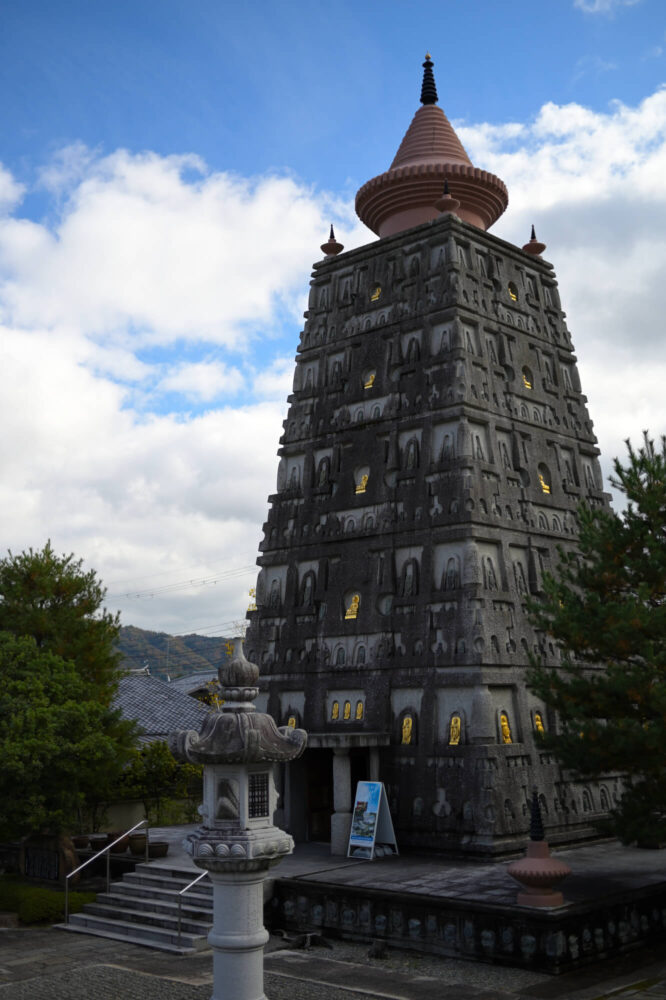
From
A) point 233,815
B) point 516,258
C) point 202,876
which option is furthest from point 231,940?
point 516,258

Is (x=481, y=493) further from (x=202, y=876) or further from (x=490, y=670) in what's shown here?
(x=202, y=876)

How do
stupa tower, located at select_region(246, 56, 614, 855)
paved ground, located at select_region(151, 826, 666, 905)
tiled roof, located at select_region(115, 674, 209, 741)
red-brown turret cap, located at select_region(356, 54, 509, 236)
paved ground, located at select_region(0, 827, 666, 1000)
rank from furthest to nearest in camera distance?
1. tiled roof, located at select_region(115, 674, 209, 741)
2. red-brown turret cap, located at select_region(356, 54, 509, 236)
3. stupa tower, located at select_region(246, 56, 614, 855)
4. paved ground, located at select_region(151, 826, 666, 905)
5. paved ground, located at select_region(0, 827, 666, 1000)

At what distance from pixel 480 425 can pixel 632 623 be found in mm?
10767

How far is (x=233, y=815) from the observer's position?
14711mm

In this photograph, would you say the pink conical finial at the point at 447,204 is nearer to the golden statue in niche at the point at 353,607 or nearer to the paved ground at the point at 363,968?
the golden statue in niche at the point at 353,607

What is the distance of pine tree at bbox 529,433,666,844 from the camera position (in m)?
19.1

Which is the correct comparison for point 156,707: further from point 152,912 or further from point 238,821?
point 238,821

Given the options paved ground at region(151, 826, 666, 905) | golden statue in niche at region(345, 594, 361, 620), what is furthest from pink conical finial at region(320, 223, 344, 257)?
paved ground at region(151, 826, 666, 905)

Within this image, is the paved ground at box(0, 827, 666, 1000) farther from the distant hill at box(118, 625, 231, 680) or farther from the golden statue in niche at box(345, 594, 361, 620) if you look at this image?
the distant hill at box(118, 625, 231, 680)

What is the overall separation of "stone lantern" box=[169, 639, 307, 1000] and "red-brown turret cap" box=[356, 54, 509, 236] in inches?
838

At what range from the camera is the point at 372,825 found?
25.5 meters

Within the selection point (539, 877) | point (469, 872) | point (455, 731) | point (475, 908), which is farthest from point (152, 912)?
point (539, 877)

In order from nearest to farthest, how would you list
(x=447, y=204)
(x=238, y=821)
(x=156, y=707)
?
(x=238, y=821)
(x=447, y=204)
(x=156, y=707)

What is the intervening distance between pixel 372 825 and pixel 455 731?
11.0 ft
